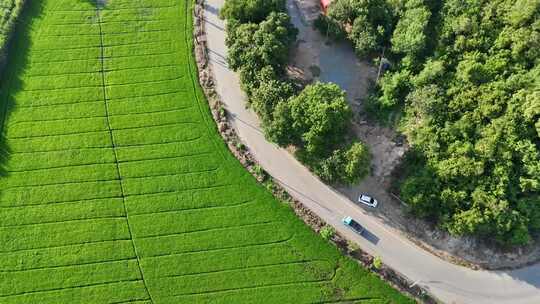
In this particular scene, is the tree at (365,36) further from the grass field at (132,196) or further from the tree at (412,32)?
the grass field at (132,196)

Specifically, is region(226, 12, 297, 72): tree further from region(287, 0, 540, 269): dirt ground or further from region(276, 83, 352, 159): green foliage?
region(276, 83, 352, 159): green foliage

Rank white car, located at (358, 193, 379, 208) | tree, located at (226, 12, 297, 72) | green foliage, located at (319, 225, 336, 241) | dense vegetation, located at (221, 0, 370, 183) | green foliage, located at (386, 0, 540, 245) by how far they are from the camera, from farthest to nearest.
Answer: tree, located at (226, 12, 297, 72)
white car, located at (358, 193, 379, 208)
green foliage, located at (319, 225, 336, 241)
dense vegetation, located at (221, 0, 370, 183)
green foliage, located at (386, 0, 540, 245)

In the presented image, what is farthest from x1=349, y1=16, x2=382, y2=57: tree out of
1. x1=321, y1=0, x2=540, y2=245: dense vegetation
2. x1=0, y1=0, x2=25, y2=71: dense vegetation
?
x1=0, y1=0, x2=25, y2=71: dense vegetation

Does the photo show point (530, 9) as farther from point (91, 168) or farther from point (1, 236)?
point (1, 236)

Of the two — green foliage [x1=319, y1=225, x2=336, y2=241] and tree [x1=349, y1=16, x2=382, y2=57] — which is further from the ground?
tree [x1=349, y1=16, x2=382, y2=57]

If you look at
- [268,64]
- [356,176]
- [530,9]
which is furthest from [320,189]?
[530,9]

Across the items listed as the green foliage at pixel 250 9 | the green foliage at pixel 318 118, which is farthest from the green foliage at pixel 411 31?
the green foliage at pixel 250 9

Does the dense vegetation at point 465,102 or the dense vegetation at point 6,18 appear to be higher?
the dense vegetation at point 465,102
